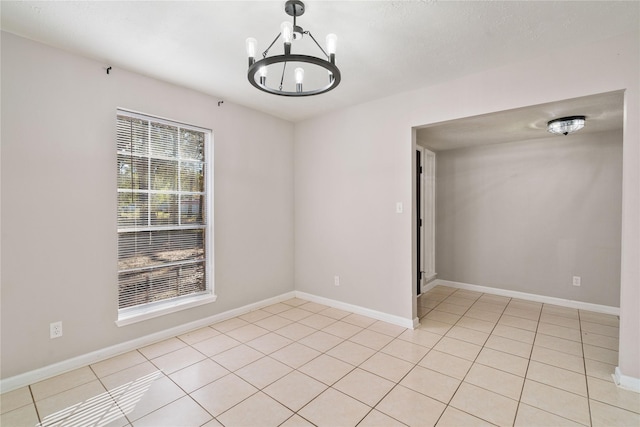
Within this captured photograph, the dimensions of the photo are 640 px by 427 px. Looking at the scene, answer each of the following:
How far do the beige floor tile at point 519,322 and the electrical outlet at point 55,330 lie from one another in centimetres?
428

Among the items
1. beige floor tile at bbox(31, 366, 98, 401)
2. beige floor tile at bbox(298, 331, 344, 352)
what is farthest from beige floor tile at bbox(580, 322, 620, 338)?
beige floor tile at bbox(31, 366, 98, 401)

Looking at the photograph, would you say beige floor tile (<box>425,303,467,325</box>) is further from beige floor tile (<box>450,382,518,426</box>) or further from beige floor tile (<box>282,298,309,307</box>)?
beige floor tile (<box>282,298,309,307</box>)

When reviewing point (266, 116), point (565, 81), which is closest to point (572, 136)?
Result: point (565, 81)

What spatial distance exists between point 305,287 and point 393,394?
7.73 feet

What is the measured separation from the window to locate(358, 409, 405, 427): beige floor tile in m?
2.18

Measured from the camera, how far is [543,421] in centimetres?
185

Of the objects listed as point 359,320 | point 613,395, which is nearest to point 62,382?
point 359,320

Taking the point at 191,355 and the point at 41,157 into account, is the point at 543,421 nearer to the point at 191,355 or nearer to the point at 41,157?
the point at 191,355

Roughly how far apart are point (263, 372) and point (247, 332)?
0.85m

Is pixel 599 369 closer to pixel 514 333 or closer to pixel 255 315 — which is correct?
pixel 514 333

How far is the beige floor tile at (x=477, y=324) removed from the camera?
3.25 m

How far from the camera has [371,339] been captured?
3.04m

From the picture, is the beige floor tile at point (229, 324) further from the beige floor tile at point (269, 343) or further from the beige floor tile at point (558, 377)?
the beige floor tile at point (558, 377)

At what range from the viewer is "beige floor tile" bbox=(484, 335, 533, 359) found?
8.97 ft
